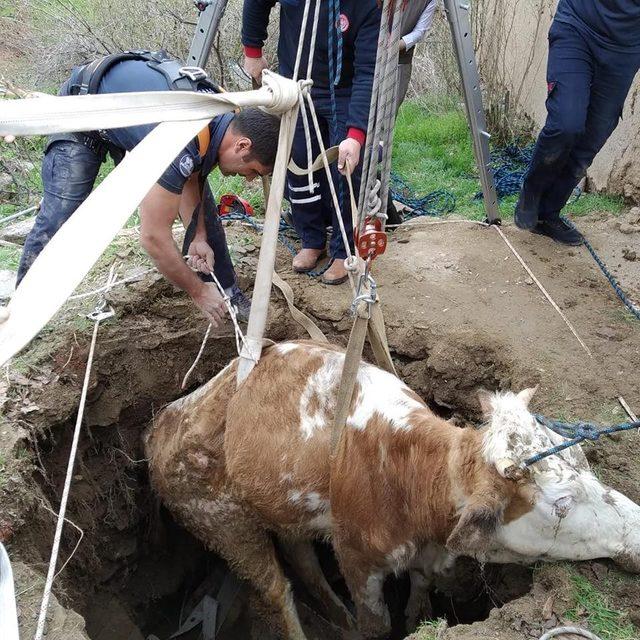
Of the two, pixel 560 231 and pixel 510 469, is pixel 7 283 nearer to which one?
pixel 510 469

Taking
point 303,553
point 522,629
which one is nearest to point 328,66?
point 303,553

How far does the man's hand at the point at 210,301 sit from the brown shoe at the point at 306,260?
129cm

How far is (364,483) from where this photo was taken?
10.7 feet

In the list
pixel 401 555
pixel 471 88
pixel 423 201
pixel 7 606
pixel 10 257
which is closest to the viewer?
pixel 7 606

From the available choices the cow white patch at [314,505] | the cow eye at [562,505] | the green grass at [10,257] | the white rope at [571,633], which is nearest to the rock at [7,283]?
the green grass at [10,257]

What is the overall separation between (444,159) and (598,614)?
6.18 m

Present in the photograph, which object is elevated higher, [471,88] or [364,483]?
[471,88]

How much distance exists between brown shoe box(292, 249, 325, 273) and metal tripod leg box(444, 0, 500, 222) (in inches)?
62.8

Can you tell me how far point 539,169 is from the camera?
5.32 metres

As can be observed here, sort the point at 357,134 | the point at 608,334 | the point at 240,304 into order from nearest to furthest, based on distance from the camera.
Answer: the point at 357,134
the point at 608,334
the point at 240,304

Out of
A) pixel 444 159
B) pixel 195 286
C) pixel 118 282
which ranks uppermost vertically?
pixel 195 286

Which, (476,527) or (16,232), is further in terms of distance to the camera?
(16,232)

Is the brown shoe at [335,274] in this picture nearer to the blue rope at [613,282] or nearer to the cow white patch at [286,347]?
the cow white patch at [286,347]

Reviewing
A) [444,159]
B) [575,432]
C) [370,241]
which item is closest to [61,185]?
[370,241]
